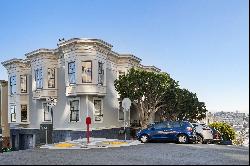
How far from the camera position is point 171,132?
1975 cm

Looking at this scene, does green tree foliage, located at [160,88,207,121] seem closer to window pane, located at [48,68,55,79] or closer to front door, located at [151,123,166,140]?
window pane, located at [48,68,55,79]

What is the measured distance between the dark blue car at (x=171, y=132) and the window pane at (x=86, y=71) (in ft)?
40.6

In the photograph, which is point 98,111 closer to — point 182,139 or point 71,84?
point 71,84

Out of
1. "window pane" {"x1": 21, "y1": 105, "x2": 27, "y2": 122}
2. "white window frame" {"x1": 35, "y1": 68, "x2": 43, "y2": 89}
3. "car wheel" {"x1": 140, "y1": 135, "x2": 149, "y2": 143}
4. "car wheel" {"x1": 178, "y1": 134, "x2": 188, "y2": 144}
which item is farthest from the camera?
"window pane" {"x1": 21, "y1": 105, "x2": 27, "y2": 122}

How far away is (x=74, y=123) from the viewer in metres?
32.6

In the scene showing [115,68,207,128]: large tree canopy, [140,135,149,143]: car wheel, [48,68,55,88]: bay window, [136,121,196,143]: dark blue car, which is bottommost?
[140,135,149,143]: car wheel

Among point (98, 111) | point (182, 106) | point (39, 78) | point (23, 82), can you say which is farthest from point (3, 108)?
point (182, 106)

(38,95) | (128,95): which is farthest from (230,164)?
(38,95)

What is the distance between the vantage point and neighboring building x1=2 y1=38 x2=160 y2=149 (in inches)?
→ 1254

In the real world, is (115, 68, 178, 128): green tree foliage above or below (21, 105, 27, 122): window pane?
above

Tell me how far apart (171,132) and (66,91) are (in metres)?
15.6

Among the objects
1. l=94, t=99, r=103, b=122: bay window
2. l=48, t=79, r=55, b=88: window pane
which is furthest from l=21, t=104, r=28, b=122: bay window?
l=94, t=99, r=103, b=122: bay window

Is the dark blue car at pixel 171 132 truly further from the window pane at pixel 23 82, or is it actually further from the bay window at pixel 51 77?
the window pane at pixel 23 82

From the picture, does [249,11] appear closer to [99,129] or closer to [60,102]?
[99,129]
